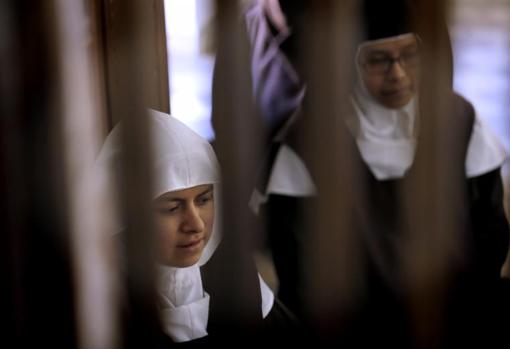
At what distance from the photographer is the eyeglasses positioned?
857 millimetres

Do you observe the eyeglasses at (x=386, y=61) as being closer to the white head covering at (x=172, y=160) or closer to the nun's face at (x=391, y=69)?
the nun's face at (x=391, y=69)

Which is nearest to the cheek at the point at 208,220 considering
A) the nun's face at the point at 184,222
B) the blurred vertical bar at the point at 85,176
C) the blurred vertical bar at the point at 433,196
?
the nun's face at the point at 184,222

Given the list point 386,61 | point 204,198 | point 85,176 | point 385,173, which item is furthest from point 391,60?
point 85,176

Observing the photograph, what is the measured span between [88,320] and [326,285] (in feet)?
0.90

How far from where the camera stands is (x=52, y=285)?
0.83m

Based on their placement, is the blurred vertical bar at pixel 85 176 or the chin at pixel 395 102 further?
the chin at pixel 395 102

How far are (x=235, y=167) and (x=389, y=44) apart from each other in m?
0.23

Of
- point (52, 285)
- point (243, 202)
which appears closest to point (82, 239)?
point (52, 285)

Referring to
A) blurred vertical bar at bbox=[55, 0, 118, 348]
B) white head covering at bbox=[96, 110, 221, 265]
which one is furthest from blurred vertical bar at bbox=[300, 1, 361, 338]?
blurred vertical bar at bbox=[55, 0, 118, 348]

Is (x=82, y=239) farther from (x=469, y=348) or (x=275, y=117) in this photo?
(x=469, y=348)

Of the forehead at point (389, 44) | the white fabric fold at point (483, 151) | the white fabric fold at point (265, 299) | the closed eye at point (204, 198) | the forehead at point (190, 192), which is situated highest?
the forehead at point (389, 44)

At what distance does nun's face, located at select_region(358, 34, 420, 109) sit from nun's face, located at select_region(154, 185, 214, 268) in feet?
0.76

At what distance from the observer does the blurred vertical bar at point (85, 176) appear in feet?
2.56

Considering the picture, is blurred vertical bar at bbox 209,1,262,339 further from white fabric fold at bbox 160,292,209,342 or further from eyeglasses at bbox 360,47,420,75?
eyeglasses at bbox 360,47,420,75
